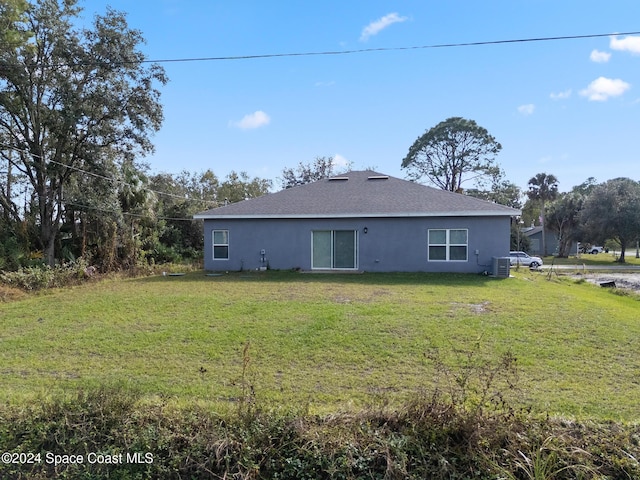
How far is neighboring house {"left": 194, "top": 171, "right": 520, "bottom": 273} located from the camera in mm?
14008

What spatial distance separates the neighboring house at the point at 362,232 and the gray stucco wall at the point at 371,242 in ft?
0.11

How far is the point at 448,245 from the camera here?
14.3 metres

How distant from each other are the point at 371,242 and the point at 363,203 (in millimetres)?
1593

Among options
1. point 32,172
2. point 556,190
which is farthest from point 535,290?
point 556,190

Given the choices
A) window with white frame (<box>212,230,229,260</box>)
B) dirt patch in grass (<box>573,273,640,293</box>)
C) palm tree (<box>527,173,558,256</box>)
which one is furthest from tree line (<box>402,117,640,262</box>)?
window with white frame (<box>212,230,229,260</box>)

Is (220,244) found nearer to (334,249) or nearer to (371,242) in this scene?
(334,249)

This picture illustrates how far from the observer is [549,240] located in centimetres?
4716

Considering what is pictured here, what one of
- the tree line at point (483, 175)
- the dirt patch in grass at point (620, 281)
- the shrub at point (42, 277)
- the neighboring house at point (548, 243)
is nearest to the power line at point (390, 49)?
the shrub at point (42, 277)

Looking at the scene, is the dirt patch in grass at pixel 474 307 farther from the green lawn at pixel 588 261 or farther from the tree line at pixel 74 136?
the green lawn at pixel 588 261

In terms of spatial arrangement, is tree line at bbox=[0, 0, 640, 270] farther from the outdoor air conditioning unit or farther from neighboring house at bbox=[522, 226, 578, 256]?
neighboring house at bbox=[522, 226, 578, 256]

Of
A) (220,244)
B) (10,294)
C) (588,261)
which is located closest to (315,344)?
(10,294)

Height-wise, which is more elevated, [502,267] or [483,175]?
[483,175]

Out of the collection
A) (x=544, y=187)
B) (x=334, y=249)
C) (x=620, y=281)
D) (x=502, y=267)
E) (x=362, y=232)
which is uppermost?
(x=544, y=187)

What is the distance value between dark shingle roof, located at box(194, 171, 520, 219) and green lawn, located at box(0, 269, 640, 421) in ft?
15.4
